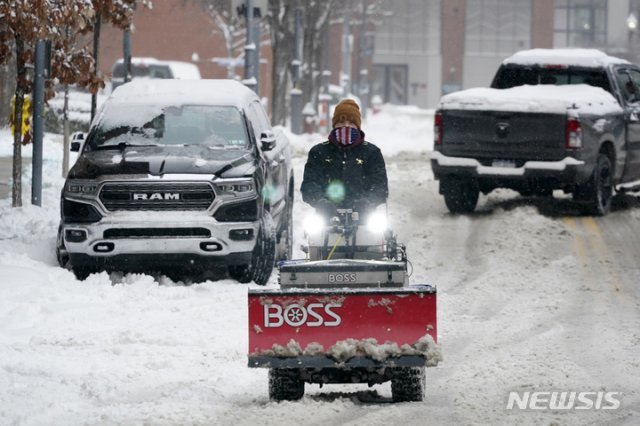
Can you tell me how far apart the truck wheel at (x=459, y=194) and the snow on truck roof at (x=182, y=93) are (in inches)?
189

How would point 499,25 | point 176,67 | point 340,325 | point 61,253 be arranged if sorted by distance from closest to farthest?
1. point 340,325
2. point 61,253
3. point 176,67
4. point 499,25

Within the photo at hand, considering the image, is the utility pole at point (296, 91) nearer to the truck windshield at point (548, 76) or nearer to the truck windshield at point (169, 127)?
the truck windshield at point (548, 76)

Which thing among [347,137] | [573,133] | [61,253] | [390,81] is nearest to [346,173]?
[347,137]

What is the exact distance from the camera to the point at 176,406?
8617 millimetres

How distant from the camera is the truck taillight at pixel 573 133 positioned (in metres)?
18.2

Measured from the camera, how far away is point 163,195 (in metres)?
13.2

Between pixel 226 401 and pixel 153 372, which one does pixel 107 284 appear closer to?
pixel 153 372

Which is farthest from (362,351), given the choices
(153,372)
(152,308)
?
(152,308)

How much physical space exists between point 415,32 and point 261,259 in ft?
347

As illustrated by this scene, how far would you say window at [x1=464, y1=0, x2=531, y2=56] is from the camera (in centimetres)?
11538

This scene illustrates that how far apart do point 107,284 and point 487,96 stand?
697 cm

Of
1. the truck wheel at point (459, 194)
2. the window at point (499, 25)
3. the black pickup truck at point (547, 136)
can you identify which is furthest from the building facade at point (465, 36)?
the truck wheel at point (459, 194)

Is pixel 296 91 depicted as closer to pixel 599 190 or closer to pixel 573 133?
pixel 599 190

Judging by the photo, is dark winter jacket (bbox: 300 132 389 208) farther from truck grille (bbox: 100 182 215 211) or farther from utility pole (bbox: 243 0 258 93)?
utility pole (bbox: 243 0 258 93)
